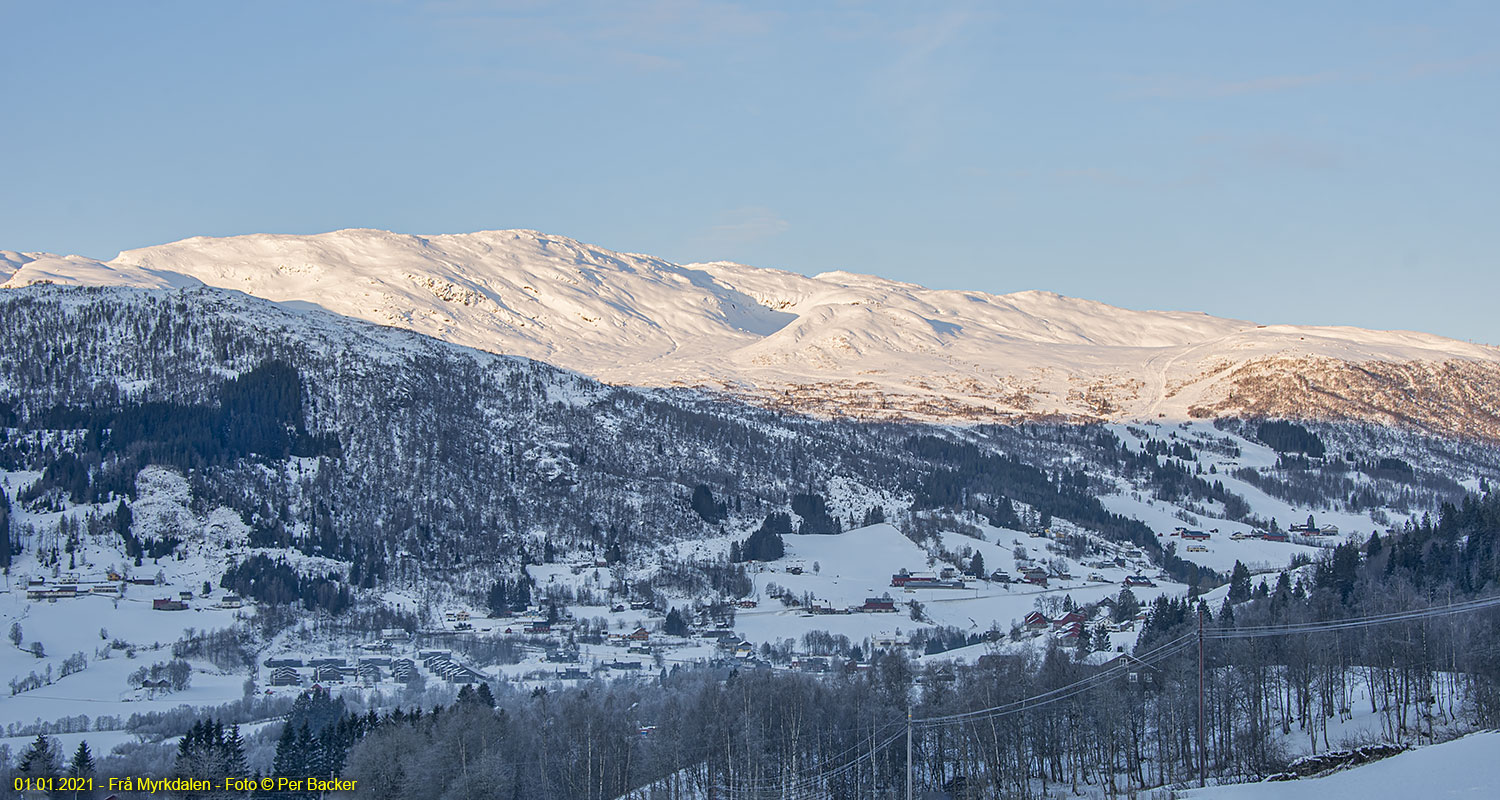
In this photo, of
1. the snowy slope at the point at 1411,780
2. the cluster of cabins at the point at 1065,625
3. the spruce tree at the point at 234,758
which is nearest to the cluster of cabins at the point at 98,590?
the spruce tree at the point at 234,758

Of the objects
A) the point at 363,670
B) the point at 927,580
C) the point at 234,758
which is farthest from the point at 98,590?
the point at 927,580

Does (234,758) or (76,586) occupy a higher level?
(76,586)

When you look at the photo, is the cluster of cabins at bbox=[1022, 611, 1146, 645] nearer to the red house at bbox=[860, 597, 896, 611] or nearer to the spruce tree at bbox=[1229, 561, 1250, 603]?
the spruce tree at bbox=[1229, 561, 1250, 603]

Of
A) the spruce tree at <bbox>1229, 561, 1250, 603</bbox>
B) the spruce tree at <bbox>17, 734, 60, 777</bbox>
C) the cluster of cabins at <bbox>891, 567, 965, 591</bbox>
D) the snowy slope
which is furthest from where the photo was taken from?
the cluster of cabins at <bbox>891, 567, 965, 591</bbox>

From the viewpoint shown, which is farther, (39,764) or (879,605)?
(879,605)

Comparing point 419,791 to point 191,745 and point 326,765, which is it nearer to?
point 326,765

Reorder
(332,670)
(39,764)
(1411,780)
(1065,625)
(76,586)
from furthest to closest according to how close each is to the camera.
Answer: (76,586) < (1065,625) < (332,670) < (39,764) < (1411,780)

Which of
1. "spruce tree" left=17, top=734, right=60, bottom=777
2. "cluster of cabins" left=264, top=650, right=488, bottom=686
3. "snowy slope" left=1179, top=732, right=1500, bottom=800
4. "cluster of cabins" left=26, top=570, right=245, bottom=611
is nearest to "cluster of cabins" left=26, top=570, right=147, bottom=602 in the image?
"cluster of cabins" left=26, top=570, right=245, bottom=611

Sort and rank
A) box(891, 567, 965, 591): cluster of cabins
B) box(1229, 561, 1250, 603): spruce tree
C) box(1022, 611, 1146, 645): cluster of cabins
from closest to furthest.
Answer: box(1229, 561, 1250, 603): spruce tree, box(1022, 611, 1146, 645): cluster of cabins, box(891, 567, 965, 591): cluster of cabins

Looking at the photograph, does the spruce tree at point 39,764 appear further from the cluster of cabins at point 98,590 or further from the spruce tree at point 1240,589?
the spruce tree at point 1240,589

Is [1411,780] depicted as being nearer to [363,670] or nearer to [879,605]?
[363,670]

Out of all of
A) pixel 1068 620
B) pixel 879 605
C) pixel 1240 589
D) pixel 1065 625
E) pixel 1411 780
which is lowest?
pixel 1411 780

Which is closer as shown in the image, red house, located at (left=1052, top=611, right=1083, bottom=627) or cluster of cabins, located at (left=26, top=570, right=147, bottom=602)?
red house, located at (left=1052, top=611, right=1083, bottom=627)

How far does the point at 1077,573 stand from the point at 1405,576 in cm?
8548
